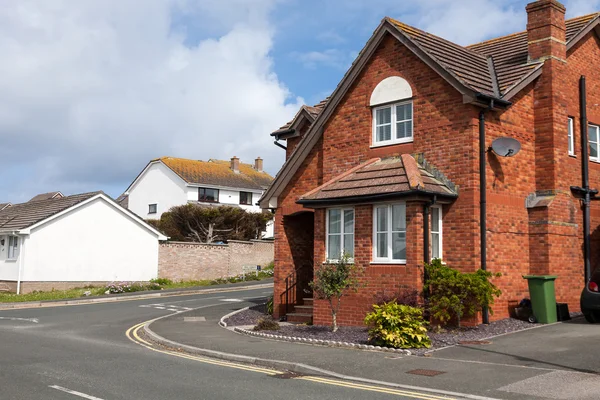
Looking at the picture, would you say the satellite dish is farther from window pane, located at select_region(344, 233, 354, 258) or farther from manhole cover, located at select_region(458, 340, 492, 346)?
manhole cover, located at select_region(458, 340, 492, 346)

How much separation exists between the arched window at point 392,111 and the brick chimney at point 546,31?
12.2 ft

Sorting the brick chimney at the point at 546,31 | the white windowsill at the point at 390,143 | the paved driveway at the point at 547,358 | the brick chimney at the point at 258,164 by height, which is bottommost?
the paved driveway at the point at 547,358

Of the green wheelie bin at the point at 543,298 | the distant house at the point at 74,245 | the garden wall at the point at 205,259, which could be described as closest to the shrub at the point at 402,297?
the green wheelie bin at the point at 543,298

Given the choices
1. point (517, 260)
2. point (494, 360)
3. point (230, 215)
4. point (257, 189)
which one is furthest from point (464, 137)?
point (257, 189)

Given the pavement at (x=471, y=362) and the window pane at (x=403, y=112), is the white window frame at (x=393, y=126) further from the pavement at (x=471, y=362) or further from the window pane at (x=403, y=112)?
the pavement at (x=471, y=362)

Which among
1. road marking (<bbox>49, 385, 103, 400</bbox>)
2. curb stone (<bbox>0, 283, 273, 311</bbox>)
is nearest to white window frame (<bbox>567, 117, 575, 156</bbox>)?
road marking (<bbox>49, 385, 103, 400</bbox>)

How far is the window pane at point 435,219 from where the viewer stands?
51.3 feet

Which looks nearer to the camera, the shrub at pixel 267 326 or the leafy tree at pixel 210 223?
the shrub at pixel 267 326

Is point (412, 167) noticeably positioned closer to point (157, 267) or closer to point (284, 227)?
point (284, 227)

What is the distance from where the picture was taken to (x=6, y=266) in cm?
3409

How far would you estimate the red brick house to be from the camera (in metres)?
15.4

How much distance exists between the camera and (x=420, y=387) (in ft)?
29.8

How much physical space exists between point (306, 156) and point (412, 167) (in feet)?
14.9

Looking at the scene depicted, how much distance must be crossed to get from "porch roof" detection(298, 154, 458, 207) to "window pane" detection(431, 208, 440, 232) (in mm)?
587
